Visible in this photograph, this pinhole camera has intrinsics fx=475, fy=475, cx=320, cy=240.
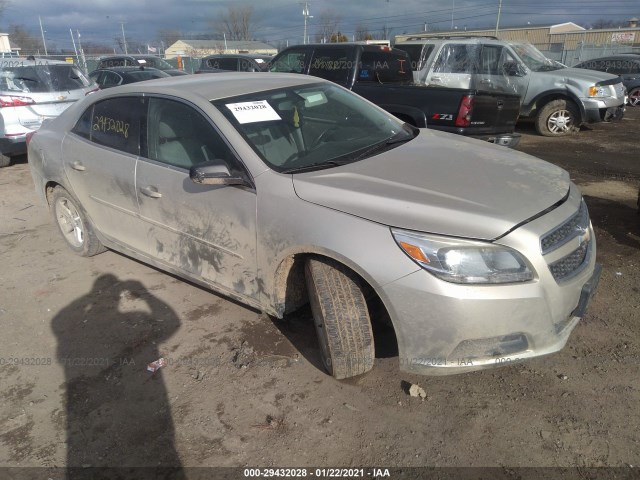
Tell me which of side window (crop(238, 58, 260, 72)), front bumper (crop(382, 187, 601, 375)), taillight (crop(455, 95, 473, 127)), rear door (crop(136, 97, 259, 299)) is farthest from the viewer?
side window (crop(238, 58, 260, 72))

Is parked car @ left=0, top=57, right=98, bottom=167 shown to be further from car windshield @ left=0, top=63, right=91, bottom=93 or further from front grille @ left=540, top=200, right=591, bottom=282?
front grille @ left=540, top=200, right=591, bottom=282

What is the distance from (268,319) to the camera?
359cm

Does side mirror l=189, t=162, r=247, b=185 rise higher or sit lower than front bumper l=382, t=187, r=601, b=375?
higher

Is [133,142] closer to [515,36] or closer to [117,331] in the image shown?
[117,331]

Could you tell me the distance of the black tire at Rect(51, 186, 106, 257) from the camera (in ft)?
14.5

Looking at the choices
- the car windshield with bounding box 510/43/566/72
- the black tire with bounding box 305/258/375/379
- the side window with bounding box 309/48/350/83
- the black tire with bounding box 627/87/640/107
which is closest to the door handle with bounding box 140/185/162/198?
the black tire with bounding box 305/258/375/379

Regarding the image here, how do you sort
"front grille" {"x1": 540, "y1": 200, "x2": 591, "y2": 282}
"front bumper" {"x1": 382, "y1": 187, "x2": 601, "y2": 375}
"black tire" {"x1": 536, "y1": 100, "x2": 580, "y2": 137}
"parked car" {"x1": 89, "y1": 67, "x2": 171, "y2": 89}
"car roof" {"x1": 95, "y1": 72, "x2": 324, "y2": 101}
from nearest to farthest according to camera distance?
1. "front bumper" {"x1": 382, "y1": 187, "x2": 601, "y2": 375}
2. "front grille" {"x1": 540, "y1": 200, "x2": 591, "y2": 282}
3. "car roof" {"x1": 95, "y1": 72, "x2": 324, "y2": 101}
4. "black tire" {"x1": 536, "y1": 100, "x2": 580, "y2": 137}
5. "parked car" {"x1": 89, "y1": 67, "x2": 171, "y2": 89}

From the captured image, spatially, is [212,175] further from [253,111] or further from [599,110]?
[599,110]

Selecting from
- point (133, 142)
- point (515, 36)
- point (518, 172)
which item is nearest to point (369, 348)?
point (518, 172)

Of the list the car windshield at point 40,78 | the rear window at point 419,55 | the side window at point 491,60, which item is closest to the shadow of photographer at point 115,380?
the car windshield at point 40,78

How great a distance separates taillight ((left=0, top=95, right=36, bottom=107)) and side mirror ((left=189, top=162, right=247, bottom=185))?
6.78 meters

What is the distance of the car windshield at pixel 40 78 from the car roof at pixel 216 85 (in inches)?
206

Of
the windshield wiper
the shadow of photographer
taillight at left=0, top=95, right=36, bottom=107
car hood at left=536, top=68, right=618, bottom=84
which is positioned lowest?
the shadow of photographer

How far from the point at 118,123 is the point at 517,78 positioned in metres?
9.17
